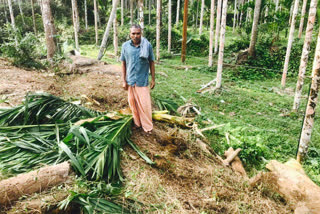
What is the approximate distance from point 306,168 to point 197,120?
8.16ft

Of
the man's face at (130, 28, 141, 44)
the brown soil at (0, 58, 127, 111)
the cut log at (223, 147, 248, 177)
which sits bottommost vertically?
the cut log at (223, 147, 248, 177)

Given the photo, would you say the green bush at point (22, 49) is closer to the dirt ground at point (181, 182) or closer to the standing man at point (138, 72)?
the dirt ground at point (181, 182)

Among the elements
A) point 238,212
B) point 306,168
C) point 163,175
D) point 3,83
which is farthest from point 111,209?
point 3,83

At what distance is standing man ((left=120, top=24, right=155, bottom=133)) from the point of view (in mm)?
3445

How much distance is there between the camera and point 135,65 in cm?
352

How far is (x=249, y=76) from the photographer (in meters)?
10.9

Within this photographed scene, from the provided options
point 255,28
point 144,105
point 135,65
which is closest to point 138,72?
point 135,65

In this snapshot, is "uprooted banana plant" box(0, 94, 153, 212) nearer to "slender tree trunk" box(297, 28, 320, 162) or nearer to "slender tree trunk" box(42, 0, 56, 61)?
"slender tree trunk" box(297, 28, 320, 162)

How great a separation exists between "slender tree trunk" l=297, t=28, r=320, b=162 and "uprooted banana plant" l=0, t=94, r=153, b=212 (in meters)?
3.13

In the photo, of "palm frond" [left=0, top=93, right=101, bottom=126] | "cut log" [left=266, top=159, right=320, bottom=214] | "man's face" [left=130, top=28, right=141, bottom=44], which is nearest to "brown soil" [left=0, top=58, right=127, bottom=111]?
"palm frond" [left=0, top=93, right=101, bottom=126]

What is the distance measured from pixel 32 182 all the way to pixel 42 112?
1385 millimetres

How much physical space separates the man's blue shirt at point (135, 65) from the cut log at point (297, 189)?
2433mm

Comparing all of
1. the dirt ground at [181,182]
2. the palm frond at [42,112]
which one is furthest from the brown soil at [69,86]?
the palm frond at [42,112]

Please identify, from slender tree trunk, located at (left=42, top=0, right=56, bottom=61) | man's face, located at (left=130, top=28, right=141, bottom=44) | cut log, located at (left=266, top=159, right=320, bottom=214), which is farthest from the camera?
slender tree trunk, located at (left=42, top=0, right=56, bottom=61)
